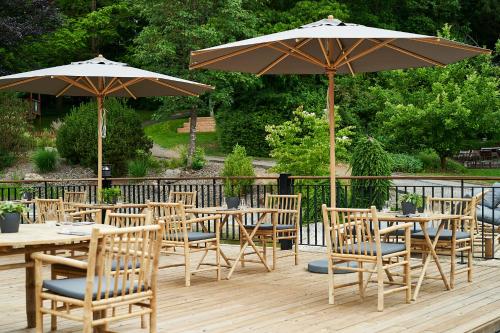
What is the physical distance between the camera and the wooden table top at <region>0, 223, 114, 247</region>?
15.5ft

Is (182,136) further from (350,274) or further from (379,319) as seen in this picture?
(379,319)

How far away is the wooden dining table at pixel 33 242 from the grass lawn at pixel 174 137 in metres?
24.2

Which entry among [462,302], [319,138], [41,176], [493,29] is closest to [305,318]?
[462,302]

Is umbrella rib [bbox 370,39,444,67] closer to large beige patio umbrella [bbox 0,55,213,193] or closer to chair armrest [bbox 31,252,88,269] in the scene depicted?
large beige patio umbrella [bbox 0,55,213,193]

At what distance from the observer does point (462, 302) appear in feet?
22.1

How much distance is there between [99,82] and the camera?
34.2 ft

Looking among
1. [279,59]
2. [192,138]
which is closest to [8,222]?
[279,59]

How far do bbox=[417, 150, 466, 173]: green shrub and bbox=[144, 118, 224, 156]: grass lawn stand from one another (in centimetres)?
840

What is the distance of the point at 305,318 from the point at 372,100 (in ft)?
84.4

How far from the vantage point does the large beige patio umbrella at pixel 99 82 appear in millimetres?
9078

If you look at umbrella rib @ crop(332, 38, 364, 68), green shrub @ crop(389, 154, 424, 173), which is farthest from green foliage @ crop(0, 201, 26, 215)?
green shrub @ crop(389, 154, 424, 173)

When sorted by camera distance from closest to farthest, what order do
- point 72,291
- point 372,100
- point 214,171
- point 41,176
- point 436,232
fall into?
1. point 72,291
2. point 436,232
3. point 41,176
4. point 214,171
5. point 372,100

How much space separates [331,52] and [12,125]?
1930 cm

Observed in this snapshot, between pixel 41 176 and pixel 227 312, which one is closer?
pixel 227 312
